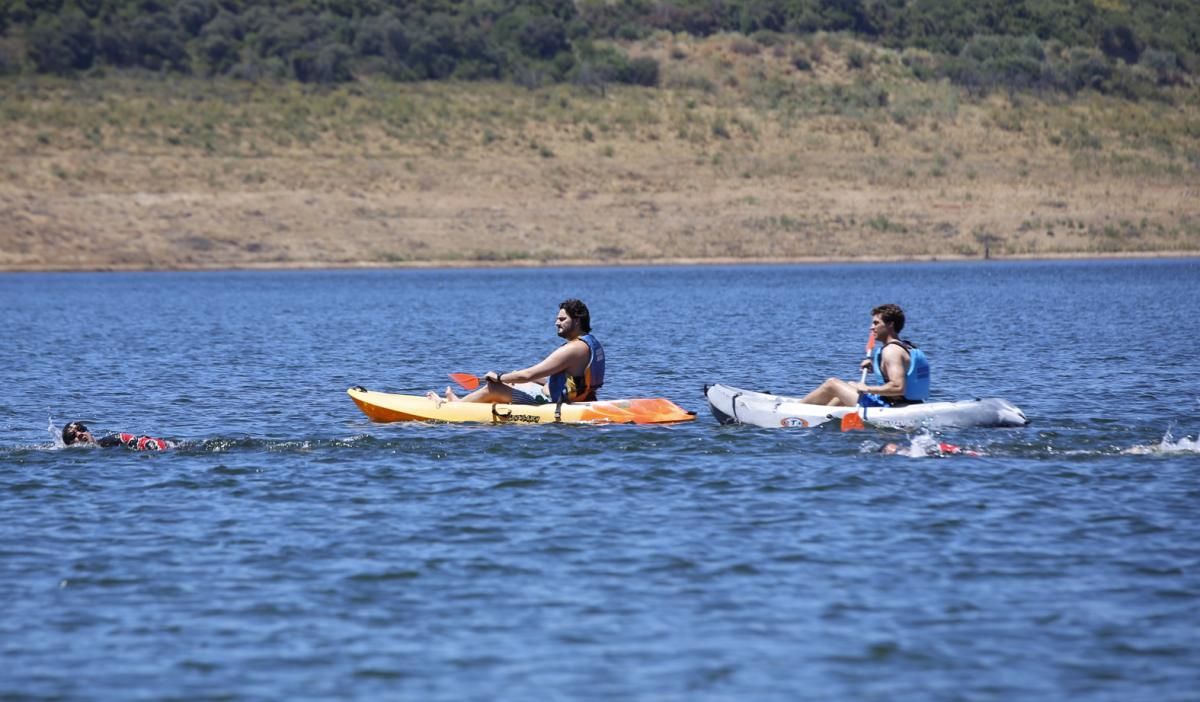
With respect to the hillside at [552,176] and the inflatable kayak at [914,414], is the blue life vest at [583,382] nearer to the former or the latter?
the inflatable kayak at [914,414]

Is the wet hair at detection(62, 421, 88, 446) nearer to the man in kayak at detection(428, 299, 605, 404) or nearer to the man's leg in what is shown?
the man in kayak at detection(428, 299, 605, 404)

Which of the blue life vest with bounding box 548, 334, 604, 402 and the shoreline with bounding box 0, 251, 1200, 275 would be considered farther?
the shoreline with bounding box 0, 251, 1200, 275

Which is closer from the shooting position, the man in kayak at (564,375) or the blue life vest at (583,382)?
the man in kayak at (564,375)

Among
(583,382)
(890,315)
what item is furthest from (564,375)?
(890,315)

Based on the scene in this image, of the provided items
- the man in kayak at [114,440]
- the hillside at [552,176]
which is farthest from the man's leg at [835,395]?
the hillside at [552,176]

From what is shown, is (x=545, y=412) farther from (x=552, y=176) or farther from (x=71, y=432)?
(x=552, y=176)

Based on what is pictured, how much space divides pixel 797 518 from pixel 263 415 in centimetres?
937

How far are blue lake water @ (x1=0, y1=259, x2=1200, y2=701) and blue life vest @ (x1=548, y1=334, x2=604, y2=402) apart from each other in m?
0.52

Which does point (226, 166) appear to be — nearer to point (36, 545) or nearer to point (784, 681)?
point (36, 545)

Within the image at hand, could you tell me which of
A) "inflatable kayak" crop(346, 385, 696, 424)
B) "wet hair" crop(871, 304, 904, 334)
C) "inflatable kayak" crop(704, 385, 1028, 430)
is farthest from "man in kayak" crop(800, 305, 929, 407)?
"inflatable kayak" crop(346, 385, 696, 424)

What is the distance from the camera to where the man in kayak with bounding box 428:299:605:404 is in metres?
17.8

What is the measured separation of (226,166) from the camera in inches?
2872

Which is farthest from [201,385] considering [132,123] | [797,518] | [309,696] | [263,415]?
[132,123]

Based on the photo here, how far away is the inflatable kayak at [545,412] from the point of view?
1794 cm
